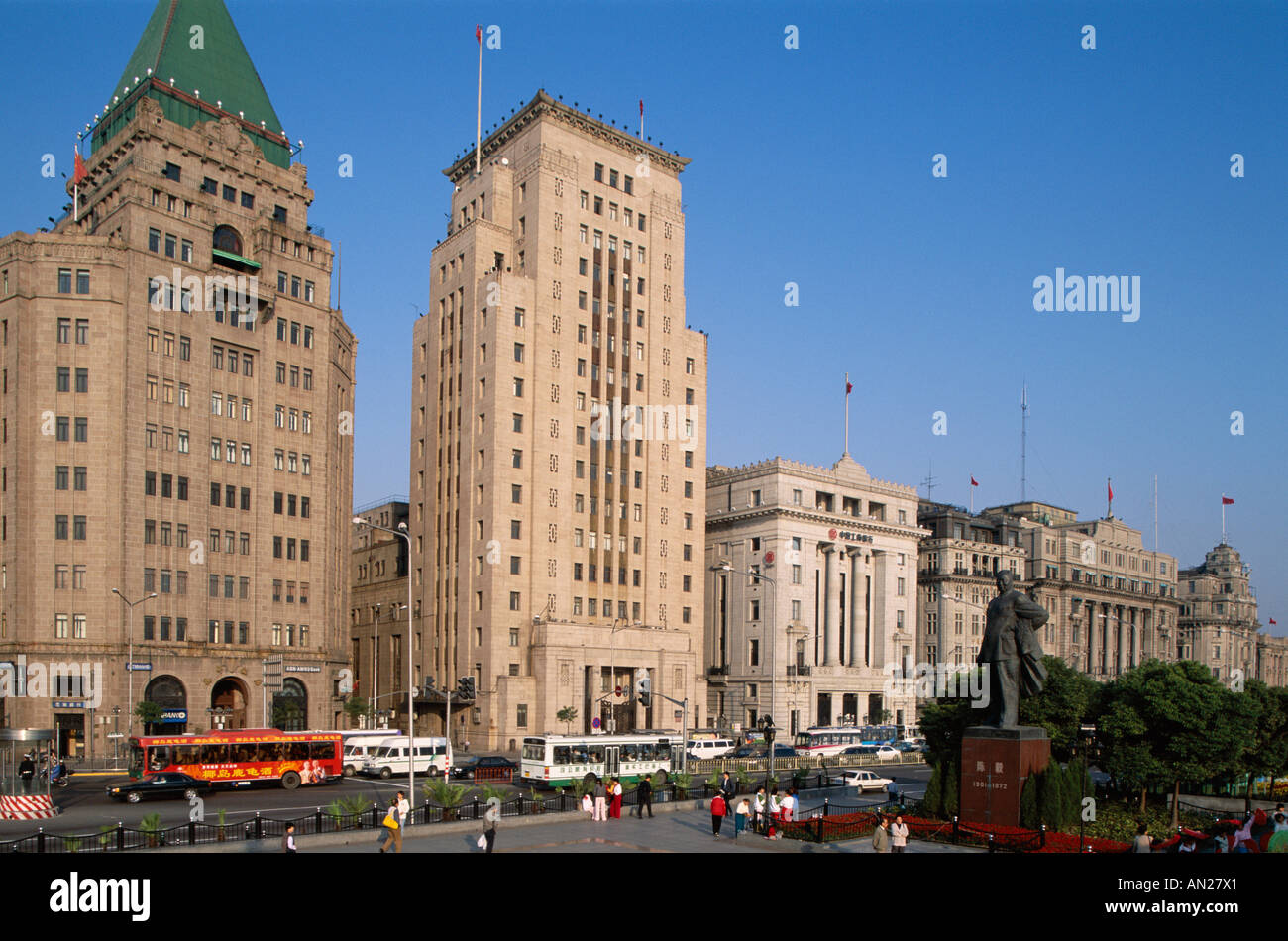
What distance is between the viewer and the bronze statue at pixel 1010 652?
120 feet

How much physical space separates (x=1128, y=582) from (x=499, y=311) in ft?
361

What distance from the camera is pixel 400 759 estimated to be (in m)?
64.4

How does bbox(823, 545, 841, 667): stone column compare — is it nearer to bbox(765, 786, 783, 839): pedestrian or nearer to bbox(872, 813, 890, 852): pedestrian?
bbox(765, 786, 783, 839): pedestrian

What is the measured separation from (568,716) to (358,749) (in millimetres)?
23910

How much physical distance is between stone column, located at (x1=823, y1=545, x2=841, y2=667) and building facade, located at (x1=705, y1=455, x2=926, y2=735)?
111 millimetres

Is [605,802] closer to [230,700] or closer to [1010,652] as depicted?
[1010,652]

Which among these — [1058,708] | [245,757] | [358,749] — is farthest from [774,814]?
[358,749]

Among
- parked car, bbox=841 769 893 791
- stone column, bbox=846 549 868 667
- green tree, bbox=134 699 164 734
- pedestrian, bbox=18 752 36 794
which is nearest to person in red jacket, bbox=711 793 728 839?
parked car, bbox=841 769 893 791

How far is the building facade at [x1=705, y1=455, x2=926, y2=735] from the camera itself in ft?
348

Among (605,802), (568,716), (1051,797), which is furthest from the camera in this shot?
(568,716)

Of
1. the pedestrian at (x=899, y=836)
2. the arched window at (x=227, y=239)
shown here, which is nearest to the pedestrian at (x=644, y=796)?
the pedestrian at (x=899, y=836)

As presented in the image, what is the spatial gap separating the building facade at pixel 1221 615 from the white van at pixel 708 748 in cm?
12799

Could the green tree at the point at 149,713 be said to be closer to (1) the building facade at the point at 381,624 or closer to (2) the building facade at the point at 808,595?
(1) the building facade at the point at 381,624
